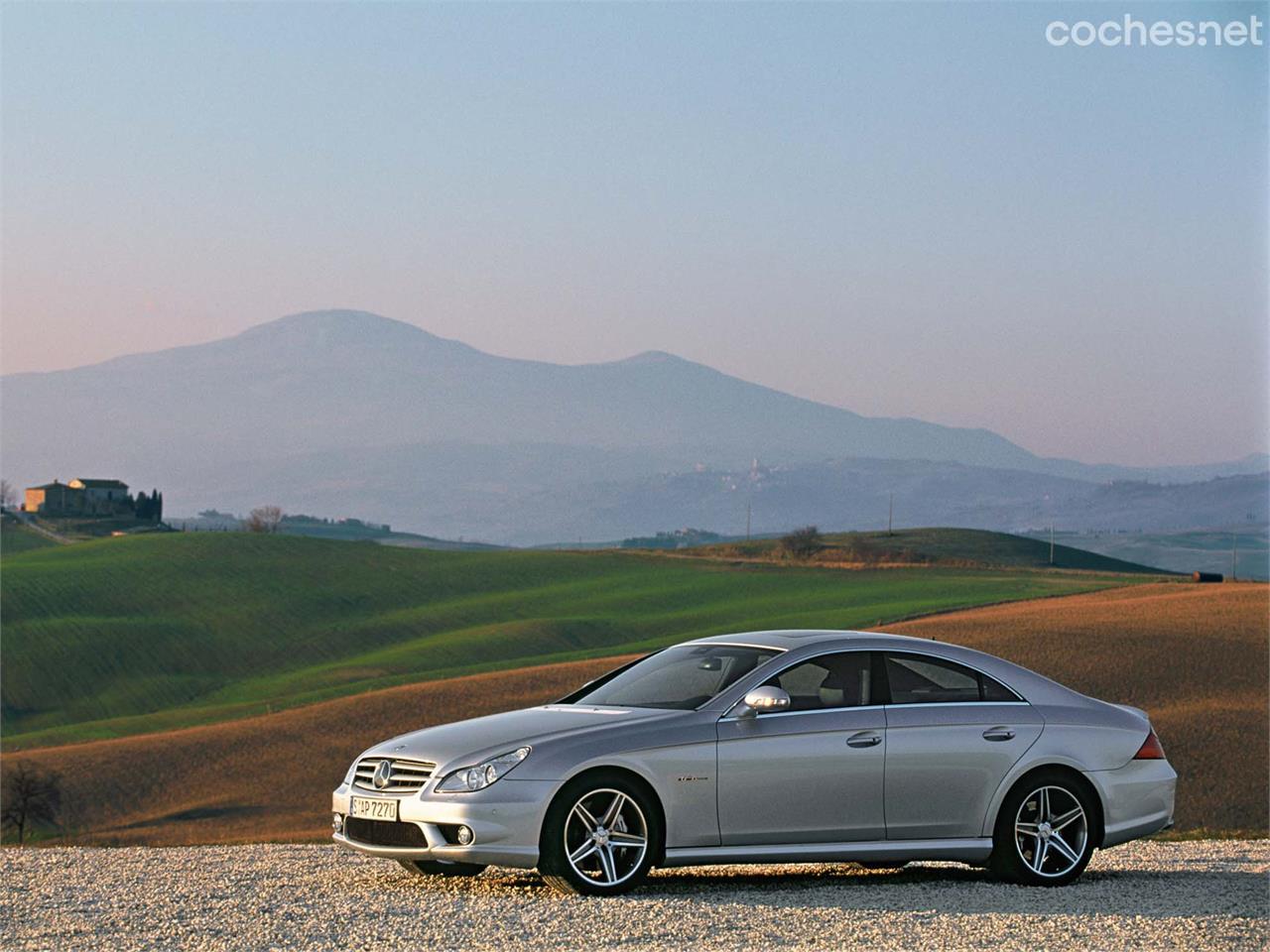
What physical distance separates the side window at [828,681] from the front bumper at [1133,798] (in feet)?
6.05

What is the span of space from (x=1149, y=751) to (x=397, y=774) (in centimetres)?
557

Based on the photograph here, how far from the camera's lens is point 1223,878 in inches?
516

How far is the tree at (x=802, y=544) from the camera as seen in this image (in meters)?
122

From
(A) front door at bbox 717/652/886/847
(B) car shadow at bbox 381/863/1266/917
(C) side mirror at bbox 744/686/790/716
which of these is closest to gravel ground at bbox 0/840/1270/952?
(B) car shadow at bbox 381/863/1266/917

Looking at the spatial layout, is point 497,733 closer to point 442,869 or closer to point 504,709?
point 442,869

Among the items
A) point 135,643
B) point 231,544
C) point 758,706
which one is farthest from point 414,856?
point 231,544

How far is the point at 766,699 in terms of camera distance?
11.6 meters

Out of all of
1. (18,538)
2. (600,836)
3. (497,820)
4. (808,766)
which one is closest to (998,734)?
(808,766)

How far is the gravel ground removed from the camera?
32.1 ft

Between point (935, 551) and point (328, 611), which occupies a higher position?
point (935, 551)

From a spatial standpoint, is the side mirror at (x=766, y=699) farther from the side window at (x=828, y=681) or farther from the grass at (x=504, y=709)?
the grass at (x=504, y=709)

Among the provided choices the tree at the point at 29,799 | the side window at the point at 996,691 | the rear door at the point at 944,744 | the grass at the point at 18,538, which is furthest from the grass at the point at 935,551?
the rear door at the point at 944,744

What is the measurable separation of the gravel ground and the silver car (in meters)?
0.30

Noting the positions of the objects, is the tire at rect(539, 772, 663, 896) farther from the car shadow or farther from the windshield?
the windshield
